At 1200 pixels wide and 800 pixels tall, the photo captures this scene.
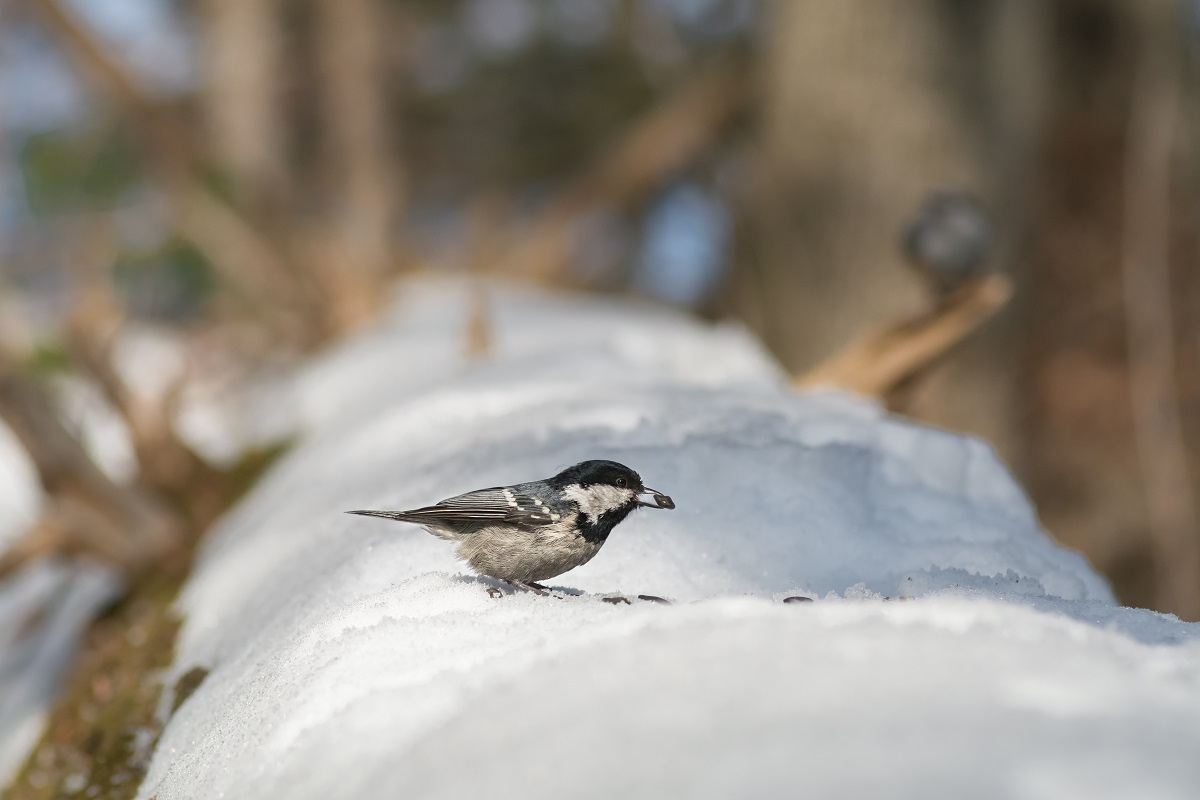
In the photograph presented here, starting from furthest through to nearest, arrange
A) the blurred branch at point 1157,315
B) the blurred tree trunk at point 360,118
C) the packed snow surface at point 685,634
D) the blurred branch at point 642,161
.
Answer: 1. the blurred tree trunk at point 360,118
2. the blurred branch at point 642,161
3. the blurred branch at point 1157,315
4. the packed snow surface at point 685,634

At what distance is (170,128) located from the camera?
172 inches

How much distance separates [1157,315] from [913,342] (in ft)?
5.15

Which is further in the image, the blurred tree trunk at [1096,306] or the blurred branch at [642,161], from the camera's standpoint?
the blurred branch at [642,161]

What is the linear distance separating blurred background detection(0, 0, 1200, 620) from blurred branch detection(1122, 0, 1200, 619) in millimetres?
24

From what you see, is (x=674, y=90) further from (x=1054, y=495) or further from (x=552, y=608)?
(x=552, y=608)

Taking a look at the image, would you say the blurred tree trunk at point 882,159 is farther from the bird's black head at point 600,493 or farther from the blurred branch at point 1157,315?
the bird's black head at point 600,493

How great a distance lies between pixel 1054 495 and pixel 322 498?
4.08m

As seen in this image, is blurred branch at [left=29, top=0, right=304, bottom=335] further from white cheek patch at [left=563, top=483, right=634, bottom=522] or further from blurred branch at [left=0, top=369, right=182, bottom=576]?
white cheek patch at [left=563, top=483, right=634, bottom=522]

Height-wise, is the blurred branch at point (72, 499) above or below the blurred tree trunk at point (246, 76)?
below

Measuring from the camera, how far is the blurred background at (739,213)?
338cm

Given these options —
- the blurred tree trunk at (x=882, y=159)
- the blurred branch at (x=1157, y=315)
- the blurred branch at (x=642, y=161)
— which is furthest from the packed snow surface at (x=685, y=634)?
the blurred branch at (x=642, y=161)

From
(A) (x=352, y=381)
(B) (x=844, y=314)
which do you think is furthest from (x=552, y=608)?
(B) (x=844, y=314)

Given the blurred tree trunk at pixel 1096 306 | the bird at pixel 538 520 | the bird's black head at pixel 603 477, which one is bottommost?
the blurred tree trunk at pixel 1096 306

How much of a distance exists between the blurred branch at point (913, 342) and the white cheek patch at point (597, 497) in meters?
1.33
